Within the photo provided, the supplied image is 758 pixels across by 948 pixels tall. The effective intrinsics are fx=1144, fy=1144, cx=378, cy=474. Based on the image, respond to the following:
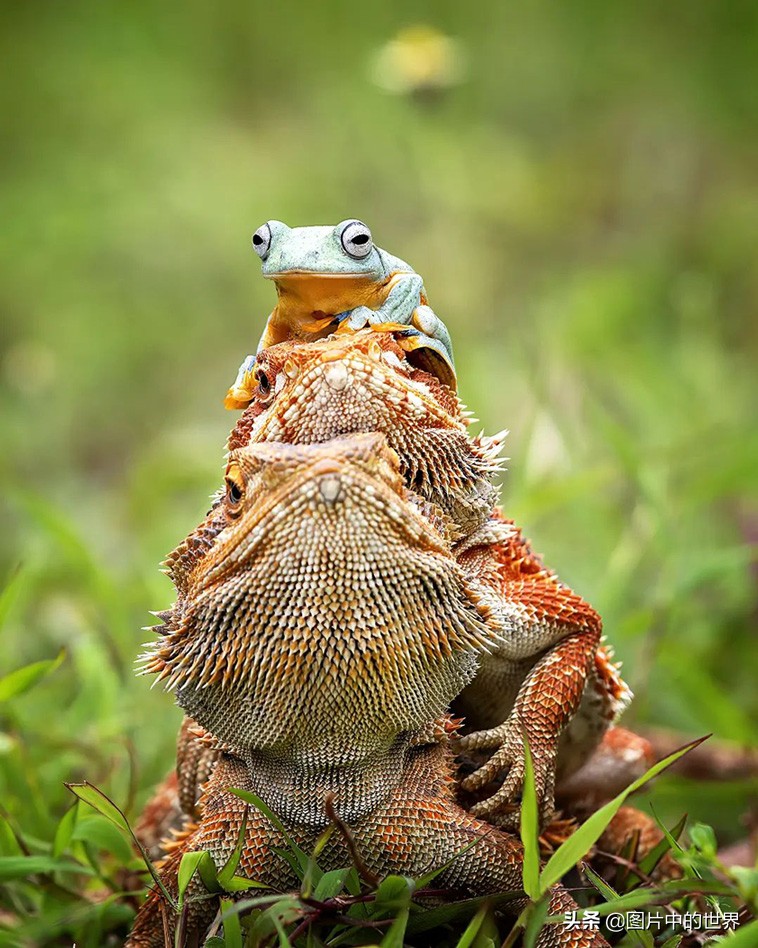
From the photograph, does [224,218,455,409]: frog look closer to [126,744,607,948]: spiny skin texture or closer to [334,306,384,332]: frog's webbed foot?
[334,306,384,332]: frog's webbed foot

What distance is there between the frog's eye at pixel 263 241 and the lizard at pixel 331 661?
1.78 ft

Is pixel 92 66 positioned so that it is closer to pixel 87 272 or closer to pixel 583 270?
pixel 87 272

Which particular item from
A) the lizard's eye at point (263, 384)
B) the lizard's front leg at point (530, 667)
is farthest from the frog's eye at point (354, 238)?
the lizard's front leg at point (530, 667)

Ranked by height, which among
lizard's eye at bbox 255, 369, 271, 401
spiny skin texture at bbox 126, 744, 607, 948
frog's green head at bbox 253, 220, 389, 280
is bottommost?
spiny skin texture at bbox 126, 744, 607, 948

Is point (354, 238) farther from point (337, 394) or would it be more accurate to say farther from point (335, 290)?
point (337, 394)

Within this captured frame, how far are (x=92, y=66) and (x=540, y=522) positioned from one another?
24.7 feet

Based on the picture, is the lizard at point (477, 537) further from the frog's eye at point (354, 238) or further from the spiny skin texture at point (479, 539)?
the frog's eye at point (354, 238)

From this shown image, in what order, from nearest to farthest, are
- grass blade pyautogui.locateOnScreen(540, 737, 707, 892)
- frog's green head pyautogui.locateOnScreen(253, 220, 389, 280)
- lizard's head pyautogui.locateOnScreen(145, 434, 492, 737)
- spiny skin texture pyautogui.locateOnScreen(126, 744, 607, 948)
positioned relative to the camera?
lizard's head pyautogui.locateOnScreen(145, 434, 492, 737) < grass blade pyautogui.locateOnScreen(540, 737, 707, 892) < spiny skin texture pyautogui.locateOnScreen(126, 744, 607, 948) < frog's green head pyautogui.locateOnScreen(253, 220, 389, 280)

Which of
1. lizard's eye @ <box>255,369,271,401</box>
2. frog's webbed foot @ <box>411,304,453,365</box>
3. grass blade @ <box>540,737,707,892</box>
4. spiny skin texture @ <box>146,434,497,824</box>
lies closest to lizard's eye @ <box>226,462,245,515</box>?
spiny skin texture @ <box>146,434,497,824</box>

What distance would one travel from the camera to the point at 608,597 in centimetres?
422

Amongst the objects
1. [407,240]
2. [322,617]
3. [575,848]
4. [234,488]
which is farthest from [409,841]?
[407,240]

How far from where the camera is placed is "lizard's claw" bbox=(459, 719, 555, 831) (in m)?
2.25

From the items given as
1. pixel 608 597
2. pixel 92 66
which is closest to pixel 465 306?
pixel 608 597

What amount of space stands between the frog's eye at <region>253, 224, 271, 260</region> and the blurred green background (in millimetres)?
2206
